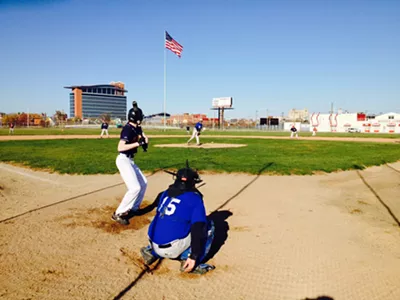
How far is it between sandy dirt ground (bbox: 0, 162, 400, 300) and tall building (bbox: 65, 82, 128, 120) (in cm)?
16124

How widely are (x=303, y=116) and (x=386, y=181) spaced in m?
105

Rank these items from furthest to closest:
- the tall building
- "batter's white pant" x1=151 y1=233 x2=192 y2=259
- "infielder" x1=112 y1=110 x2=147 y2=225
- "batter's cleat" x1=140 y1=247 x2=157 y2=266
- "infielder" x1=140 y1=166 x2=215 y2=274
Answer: the tall building < "infielder" x1=112 y1=110 x2=147 y2=225 < "batter's cleat" x1=140 y1=247 x2=157 y2=266 < "batter's white pant" x1=151 y1=233 x2=192 y2=259 < "infielder" x1=140 y1=166 x2=215 y2=274

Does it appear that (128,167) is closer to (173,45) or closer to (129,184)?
(129,184)

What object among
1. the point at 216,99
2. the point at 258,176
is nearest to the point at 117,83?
the point at 216,99

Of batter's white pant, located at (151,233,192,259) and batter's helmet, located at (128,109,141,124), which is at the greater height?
batter's helmet, located at (128,109,141,124)

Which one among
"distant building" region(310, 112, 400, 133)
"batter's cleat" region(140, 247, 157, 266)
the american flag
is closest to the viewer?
"batter's cleat" region(140, 247, 157, 266)

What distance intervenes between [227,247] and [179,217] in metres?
1.37

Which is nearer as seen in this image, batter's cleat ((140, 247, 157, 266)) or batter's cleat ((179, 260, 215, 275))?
batter's cleat ((179, 260, 215, 275))

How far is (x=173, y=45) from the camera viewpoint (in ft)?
135

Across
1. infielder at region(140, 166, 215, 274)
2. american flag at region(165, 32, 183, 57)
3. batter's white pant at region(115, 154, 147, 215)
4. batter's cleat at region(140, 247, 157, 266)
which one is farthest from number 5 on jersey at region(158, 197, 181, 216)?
american flag at region(165, 32, 183, 57)

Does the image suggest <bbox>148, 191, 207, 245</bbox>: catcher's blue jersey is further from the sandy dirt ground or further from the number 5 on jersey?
the sandy dirt ground

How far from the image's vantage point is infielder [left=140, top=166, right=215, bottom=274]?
3.84 m

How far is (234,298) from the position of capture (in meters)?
3.46

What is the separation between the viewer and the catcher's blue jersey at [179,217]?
3.90 metres
